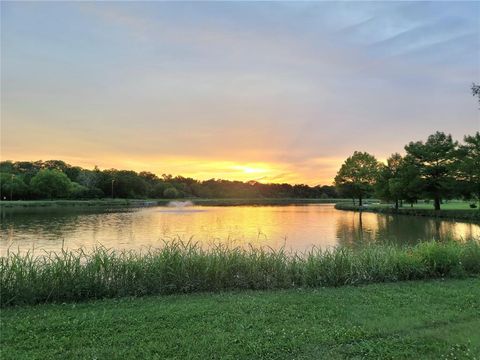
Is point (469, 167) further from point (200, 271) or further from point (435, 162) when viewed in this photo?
point (200, 271)

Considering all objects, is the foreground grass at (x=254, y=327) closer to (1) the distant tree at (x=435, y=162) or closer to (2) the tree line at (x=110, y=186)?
(1) the distant tree at (x=435, y=162)

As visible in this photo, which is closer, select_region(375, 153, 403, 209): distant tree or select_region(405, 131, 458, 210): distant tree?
select_region(405, 131, 458, 210): distant tree

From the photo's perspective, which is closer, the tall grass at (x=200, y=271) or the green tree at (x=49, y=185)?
the tall grass at (x=200, y=271)

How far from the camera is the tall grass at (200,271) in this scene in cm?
713

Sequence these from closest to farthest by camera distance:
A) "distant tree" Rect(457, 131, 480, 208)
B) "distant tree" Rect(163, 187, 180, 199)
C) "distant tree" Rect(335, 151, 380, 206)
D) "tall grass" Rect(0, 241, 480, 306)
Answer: "tall grass" Rect(0, 241, 480, 306) < "distant tree" Rect(457, 131, 480, 208) < "distant tree" Rect(335, 151, 380, 206) < "distant tree" Rect(163, 187, 180, 199)

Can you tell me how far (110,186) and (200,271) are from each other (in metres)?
111

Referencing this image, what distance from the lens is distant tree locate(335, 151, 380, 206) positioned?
7038cm

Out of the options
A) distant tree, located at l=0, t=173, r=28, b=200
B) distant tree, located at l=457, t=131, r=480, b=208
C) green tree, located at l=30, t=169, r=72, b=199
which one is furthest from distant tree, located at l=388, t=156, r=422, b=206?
distant tree, located at l=0, t=173, r=28, b=200

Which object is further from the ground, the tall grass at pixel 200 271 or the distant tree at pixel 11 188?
the distant tree at pixel 11 188

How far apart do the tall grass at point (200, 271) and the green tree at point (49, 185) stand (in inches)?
3446

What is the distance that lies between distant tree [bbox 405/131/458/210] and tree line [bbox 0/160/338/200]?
78592 millimetres

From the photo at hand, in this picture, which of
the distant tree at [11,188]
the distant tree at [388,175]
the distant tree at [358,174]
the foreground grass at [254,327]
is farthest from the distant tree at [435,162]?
the distant tree at [11,188]

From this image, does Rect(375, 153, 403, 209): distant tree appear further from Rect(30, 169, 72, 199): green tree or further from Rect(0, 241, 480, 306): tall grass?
Rect(30, 169, 72, 199): green tree

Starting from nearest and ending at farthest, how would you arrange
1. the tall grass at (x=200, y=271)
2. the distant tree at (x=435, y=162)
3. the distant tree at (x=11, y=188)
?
1. the tall grass at (x=200, y=271)
2. the distant tree at (x=435, y=162)
3. the distant tree at (x=11, y=188)
